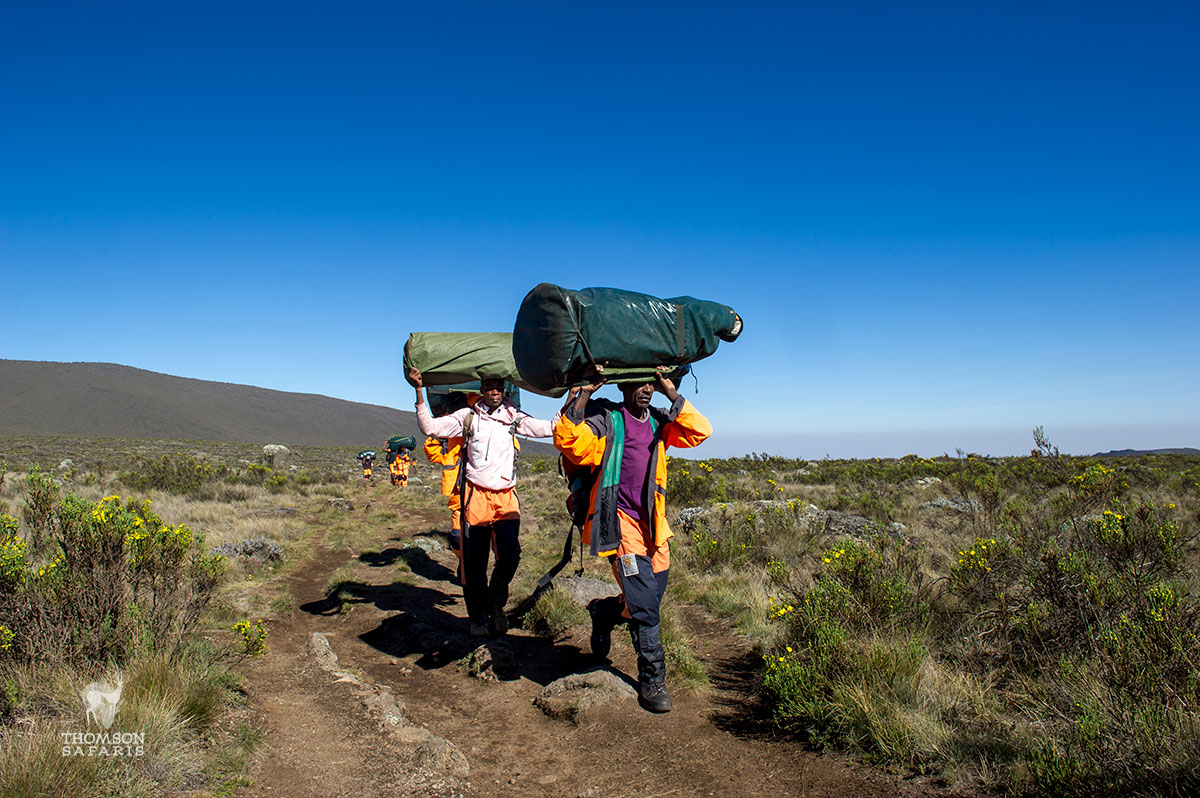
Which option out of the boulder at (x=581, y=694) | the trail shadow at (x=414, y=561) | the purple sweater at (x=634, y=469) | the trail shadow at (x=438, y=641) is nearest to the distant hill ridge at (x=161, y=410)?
the trail shadow at (x=414, y=561)

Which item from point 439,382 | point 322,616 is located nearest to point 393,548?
point 322,616

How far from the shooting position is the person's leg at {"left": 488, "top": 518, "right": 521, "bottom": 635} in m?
5.79

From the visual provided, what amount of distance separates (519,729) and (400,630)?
243 cm

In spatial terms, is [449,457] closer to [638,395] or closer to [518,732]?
[638,395]

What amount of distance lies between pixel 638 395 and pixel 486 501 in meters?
2.01

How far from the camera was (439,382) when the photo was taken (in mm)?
6031

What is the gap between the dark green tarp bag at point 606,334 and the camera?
4.08 meters

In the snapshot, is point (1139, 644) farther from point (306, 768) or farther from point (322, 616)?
point (322, 616)

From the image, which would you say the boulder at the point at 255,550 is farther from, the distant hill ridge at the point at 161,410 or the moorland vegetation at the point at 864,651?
the distant hill ridge at the point at 161,410

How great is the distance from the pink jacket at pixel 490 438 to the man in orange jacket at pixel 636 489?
136cm

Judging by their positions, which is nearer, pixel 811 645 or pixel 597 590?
pixel 811 645

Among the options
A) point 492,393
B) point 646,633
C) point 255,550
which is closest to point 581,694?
point 646,633

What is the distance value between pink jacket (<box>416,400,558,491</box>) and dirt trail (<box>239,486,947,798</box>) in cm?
139

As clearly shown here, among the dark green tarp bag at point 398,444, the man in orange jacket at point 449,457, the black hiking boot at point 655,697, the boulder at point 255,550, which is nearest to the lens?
the black hiking boot at point 655,697
